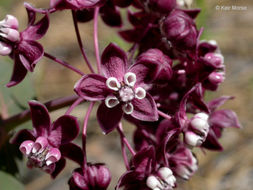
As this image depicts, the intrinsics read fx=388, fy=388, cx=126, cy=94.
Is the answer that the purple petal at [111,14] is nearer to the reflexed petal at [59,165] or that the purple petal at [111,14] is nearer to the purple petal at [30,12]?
the purple petal at [30,12]

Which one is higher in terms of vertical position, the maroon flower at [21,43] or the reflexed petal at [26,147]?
the maroon flower at [21,43]

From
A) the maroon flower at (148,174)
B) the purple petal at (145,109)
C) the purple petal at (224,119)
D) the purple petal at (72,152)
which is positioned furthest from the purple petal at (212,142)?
the purple petal at (72,152)

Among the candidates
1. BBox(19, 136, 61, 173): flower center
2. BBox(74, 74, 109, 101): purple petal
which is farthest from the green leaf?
BBox(74, 74, 109, 101): purple petal

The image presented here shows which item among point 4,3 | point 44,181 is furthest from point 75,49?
point 44,181

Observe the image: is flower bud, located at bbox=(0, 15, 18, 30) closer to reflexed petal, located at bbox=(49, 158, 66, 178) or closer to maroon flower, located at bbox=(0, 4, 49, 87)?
maroon flower, located at bbox=(0, 4, 49, 87)

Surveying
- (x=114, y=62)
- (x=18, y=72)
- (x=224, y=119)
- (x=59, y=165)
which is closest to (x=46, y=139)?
(x=59, y=165)

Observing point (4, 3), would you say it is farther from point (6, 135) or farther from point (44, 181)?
point (6, 135)
